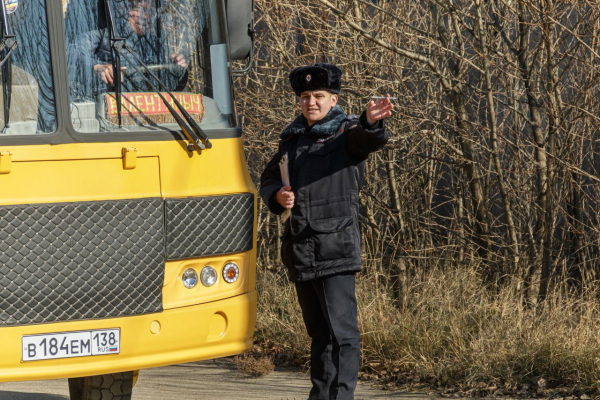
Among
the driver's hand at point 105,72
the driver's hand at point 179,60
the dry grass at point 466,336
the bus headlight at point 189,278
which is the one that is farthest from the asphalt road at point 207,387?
the driver's hand at point 105,72

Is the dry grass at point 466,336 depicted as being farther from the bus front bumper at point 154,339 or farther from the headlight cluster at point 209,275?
the headlight cluster at point 209,275

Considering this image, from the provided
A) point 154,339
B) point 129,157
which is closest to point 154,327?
point 154,339

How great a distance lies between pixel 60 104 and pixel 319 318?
1773 millimetres

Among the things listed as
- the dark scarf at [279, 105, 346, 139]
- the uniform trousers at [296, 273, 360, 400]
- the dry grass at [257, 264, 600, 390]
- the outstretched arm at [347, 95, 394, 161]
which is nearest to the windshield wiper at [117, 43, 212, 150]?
the dark scarf at [279, 105, 346, 139]

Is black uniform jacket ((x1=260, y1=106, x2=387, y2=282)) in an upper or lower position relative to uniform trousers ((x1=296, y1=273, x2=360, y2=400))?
upper

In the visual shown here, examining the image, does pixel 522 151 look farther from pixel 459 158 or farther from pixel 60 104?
pixel 60 104

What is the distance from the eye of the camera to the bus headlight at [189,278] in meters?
5.21

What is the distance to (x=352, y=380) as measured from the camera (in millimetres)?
5023

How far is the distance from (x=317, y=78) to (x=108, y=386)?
2.13 meters

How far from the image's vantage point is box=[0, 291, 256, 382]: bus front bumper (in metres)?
4.79

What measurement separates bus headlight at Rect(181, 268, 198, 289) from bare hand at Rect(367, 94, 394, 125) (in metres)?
1.29

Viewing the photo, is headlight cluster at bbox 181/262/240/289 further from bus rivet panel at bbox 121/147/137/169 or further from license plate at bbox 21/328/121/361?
bus rivet panel at bbox 121/147/137/169

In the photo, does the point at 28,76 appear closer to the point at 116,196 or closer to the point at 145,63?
the point at 145,63

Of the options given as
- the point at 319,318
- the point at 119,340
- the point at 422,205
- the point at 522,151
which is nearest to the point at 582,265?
the point at 522,151
